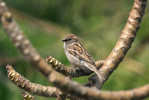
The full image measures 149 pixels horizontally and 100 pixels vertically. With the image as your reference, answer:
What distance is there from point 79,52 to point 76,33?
6.13ft

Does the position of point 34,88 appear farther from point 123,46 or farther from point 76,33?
point 76,33

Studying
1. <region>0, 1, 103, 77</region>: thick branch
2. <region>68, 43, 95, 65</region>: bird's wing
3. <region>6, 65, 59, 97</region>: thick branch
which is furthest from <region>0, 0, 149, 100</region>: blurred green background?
<region>0, 1, 103, 77</region>: thick branch

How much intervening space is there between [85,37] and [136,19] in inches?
140

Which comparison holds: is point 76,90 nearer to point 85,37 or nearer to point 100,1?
point 85,37

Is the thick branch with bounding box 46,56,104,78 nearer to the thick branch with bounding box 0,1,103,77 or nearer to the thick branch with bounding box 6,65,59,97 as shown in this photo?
the thick branch with bounding box 6,65,59,97

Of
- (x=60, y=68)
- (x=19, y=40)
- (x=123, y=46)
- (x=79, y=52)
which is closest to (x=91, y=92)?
(x=19, y=40)

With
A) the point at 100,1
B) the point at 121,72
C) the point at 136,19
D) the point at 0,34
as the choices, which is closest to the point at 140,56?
the point at 121,72

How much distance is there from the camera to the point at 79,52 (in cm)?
432

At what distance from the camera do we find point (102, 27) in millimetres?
5941

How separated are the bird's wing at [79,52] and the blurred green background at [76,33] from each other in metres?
0.43

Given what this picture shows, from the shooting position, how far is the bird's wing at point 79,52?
13.4ft

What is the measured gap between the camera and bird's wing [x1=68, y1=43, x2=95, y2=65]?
4098 millimetres

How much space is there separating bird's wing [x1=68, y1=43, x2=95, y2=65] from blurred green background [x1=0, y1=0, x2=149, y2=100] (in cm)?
43

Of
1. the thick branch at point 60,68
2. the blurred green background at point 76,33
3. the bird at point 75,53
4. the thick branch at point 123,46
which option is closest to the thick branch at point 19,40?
the thick branch at point 60,68
